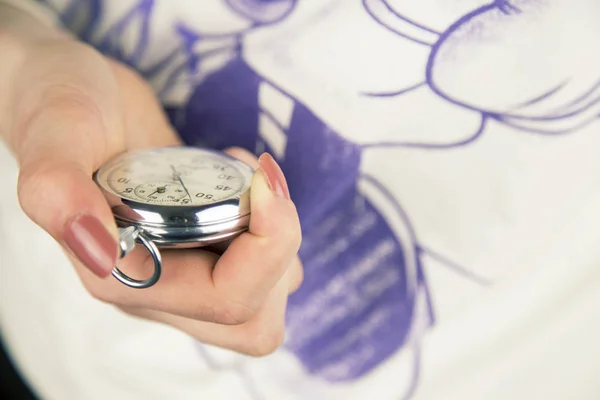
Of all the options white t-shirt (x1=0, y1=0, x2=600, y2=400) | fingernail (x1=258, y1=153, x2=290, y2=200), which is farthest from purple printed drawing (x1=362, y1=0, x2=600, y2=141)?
fingernail (x1=258, y1=153, x2=290, y2=200)

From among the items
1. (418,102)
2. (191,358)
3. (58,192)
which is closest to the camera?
(58,192)

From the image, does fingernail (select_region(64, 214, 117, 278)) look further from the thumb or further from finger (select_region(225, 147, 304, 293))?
finger (select_region(225, 147, 304, 293))

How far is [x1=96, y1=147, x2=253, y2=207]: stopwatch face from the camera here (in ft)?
0.88

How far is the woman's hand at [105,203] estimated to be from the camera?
0.78ft

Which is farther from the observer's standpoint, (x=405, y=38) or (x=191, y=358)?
(x=191, y=358)

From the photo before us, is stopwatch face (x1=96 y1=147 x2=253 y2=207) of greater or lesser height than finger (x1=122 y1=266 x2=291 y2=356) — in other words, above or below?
above

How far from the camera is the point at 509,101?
0.32 meters

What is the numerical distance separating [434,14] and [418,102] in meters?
0.06

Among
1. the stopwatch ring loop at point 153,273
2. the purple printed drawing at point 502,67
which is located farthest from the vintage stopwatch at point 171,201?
the purple printed drawing at point 502,67

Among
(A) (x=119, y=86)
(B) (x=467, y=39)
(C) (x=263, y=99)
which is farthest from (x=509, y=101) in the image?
(A) (x=119, y=86)

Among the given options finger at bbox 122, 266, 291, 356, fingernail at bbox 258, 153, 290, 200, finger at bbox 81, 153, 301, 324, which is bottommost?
finger at bbox 122, 266, 291, 356

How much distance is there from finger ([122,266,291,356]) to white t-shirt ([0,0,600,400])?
0.07 meters

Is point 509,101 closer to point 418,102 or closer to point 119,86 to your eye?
point 418,102

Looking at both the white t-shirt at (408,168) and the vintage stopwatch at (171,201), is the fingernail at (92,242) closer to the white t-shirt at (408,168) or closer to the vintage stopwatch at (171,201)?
the vintage stopwatch at (171,201)
